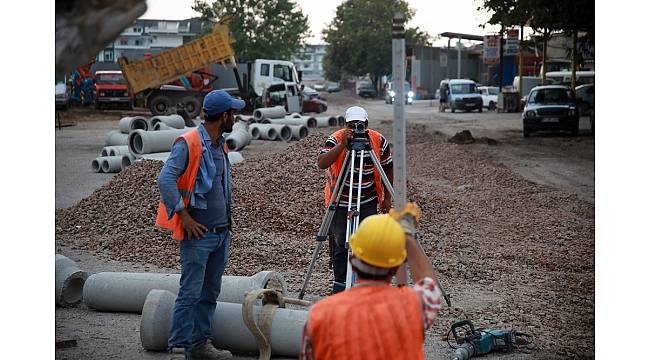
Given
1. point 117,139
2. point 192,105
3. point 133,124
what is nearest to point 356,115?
point 117,139

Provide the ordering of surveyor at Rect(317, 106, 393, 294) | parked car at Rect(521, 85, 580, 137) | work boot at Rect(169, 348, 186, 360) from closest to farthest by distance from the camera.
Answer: work boot at Rect(169, 348, 186, 360), surveyor at Rect(317, 106, 393, 294), parked car at Rect(521, 85, 580, 137)

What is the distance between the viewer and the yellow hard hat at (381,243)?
3.61m

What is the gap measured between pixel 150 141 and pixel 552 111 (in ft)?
44.7

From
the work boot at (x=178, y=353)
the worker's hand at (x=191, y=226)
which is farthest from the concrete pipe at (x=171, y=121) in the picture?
the worker's hand at (x=191, y=226)

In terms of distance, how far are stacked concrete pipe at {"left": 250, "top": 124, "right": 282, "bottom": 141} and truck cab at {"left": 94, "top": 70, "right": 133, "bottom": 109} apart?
13394mm

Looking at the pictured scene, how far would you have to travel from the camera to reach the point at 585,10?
73.5 feet

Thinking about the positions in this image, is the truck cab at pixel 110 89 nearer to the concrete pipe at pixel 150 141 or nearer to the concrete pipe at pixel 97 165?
the concrete pipe at pixel 97 165

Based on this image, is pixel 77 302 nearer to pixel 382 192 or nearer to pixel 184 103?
pixel 382 192

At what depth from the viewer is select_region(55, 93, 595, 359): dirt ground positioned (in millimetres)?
6926

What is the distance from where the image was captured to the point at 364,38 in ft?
173

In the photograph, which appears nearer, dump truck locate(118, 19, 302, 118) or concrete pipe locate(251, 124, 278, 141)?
concrete pipe locate(251, 124, 278, 141)

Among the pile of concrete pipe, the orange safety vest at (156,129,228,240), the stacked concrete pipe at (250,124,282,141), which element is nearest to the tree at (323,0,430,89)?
the stacked concrete pipe at (250,124,282,141)

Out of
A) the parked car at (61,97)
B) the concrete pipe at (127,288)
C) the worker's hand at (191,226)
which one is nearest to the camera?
the worker's hand at (191,226)

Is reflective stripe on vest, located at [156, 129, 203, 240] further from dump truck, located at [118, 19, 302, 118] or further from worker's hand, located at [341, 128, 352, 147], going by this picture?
dump truck, located at [118, 19, 302, 118]
